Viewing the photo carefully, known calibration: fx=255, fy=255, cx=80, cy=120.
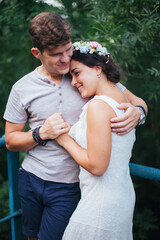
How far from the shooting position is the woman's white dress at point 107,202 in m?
1.47

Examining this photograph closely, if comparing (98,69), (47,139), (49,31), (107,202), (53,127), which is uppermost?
(49,31)

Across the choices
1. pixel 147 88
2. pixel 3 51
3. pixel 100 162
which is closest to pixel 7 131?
pixel 100 162

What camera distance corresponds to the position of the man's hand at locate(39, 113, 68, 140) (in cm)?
161

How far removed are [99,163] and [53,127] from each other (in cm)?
39

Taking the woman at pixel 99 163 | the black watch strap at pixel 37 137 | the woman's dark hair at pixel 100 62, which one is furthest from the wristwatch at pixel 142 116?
the black watch strap at pixel 37 137

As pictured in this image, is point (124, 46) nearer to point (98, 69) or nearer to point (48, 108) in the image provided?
point (98, 69)

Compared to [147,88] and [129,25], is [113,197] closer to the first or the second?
[147,88]

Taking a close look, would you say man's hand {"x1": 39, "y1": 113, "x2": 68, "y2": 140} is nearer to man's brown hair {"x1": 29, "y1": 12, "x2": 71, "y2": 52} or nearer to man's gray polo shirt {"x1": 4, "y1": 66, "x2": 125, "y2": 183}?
man's gray polo shirt {"x1": 4, "y1": 66, "x2": 125, "y2": 183}

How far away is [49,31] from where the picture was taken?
5.03 feet

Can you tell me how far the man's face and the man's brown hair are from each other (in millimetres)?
32

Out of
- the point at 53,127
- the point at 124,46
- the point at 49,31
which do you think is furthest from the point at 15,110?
the point at 124,46

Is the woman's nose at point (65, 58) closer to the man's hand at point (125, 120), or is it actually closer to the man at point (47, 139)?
the man at point (47, 139)

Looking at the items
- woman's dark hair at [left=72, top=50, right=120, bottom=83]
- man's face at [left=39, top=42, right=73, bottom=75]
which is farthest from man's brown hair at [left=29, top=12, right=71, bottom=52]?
woman's dark hair at [left=72, top=50, right=120, bottom=83]

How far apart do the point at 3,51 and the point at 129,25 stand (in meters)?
2.12
